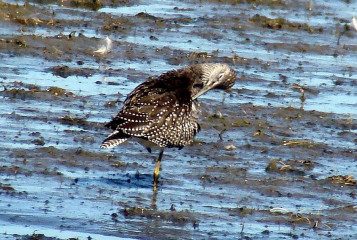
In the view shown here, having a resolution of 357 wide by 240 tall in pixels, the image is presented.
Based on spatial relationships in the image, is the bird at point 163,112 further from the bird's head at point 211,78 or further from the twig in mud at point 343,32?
the twig in mud at point 343,32

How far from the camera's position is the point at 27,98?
1197cm

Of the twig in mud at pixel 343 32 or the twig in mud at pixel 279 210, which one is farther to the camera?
the twig in mud at pixel 343 32

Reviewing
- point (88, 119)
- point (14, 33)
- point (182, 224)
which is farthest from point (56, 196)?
point (14, 33)

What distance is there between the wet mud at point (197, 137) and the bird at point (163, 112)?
42cm

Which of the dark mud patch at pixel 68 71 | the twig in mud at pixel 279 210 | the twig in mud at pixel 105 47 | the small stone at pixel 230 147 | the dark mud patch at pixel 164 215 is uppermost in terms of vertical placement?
the twig in mud at pixel 105 47

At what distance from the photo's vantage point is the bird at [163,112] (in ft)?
30.6

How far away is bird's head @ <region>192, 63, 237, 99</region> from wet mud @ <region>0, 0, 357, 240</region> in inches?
31.5

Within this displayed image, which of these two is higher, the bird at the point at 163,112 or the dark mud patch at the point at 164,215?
the bird at the point at 163,112

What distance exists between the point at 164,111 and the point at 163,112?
0.01m

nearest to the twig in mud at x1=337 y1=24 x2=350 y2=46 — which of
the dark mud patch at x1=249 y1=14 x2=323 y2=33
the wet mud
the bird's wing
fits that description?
the wet mud

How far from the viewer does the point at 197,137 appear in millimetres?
11195

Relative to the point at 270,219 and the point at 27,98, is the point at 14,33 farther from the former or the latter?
the point at 270,219

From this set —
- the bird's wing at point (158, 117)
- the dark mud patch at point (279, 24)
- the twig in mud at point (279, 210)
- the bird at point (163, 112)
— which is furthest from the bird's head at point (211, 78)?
the dark mud patch at point (279, 24)

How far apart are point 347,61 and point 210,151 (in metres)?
5.76
